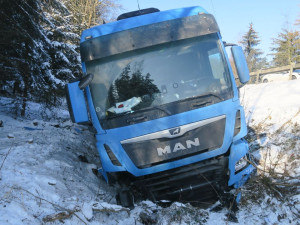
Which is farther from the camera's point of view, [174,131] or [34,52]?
[34,52]

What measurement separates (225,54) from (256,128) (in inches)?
156

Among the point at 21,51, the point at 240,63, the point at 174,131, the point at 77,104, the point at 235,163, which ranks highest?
the point at 21,51

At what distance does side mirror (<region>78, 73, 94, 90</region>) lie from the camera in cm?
386

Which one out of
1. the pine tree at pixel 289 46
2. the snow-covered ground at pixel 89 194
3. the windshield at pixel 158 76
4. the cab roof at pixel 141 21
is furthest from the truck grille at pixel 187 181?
the pine tree at pixel 289 46

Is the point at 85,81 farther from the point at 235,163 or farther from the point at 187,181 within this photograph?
the point at 235,163

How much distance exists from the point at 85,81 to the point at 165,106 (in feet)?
4.15

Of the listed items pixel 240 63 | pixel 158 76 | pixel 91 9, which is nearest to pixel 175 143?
pixel 158 76

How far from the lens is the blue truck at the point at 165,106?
3.53m

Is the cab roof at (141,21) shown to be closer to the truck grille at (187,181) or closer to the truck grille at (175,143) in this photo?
the truck grille at (175,143)

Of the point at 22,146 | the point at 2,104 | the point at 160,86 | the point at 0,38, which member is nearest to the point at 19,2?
the point at 0,38

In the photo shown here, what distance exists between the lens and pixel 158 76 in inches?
152

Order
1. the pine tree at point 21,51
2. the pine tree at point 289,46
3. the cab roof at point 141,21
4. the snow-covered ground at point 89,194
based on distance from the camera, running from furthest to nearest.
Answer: the pine tree at point 289,46
the pine tree at point 21,51
the cab roof at point 141,21
the snow-covered ground at point 89,194

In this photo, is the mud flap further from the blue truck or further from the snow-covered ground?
the snow-covered ground

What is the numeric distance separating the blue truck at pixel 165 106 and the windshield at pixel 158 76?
0.02 metres
